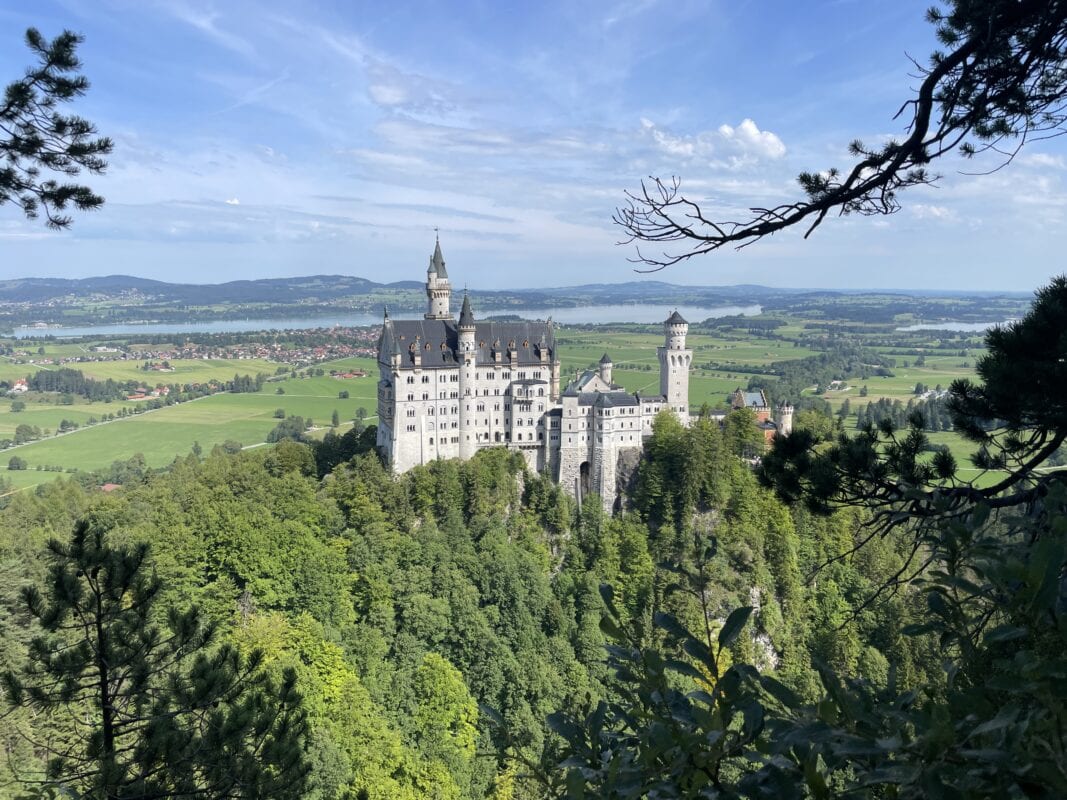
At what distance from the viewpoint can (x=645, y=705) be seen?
3486mm

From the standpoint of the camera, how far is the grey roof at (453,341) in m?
49.2

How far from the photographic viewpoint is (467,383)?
163 ft

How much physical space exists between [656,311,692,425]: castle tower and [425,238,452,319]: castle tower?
16518 mm

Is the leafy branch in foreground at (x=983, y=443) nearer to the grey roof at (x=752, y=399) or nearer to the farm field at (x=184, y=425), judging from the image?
the grey roof at (x=752, y=399)

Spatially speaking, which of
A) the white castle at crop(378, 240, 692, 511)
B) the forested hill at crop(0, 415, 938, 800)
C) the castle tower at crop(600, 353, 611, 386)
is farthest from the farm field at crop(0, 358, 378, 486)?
the castle tower at crop(600, 353, 611, 386)

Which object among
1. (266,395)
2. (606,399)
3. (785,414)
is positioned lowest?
(266,395)

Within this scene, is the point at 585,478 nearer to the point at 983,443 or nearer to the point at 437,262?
the point at 437,262

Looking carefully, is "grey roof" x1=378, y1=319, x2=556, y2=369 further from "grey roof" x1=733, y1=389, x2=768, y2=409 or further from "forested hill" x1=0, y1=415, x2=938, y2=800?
"grey roof" x1=733, y1=389, x2=768, y2=409

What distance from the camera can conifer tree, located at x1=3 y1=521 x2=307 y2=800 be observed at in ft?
29.8

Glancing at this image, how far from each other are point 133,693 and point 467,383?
4016cm

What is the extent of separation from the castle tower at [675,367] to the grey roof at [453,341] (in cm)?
827

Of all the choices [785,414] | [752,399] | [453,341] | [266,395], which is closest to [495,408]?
[453,341]

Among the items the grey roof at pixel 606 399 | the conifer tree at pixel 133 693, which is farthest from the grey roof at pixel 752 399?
the conifer tree at pixel 133 693

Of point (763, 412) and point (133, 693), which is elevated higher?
point (133, 693)
